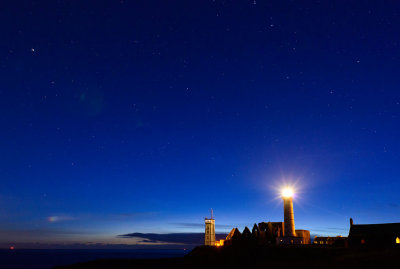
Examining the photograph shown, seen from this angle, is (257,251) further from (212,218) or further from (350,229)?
(212,218)

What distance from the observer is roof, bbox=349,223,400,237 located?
50.7 metres

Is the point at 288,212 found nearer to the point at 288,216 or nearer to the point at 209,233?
the point at 288,216

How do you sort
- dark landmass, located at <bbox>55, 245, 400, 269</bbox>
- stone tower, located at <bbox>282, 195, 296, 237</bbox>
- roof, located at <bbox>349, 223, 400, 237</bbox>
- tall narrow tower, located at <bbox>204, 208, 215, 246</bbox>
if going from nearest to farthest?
1. dark landmass, located at <bbox>55, 245, 400, 269</bbox>
2. roof, located at <bbox>349, 223, 400, 237</bbox>
3. stone tower, located at <bbox>282, 195, 296, 237</bbox>
4. tall narrow tower, located at <bbox>204, 208, 215, 246</bbox>

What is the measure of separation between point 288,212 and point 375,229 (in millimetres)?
15281

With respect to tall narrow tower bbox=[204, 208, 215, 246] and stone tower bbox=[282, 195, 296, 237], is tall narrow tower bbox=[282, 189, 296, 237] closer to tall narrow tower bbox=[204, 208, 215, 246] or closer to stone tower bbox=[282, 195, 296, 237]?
stone tower bbox=[282, 195, 296, 237]

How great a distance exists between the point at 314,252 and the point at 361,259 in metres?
8.60

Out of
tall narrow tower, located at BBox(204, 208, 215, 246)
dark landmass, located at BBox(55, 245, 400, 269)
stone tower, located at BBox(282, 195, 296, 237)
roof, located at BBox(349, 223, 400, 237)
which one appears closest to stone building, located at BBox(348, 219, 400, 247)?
roof, located at BBox(349, 223, 400, 237)

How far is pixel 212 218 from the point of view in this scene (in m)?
80.7

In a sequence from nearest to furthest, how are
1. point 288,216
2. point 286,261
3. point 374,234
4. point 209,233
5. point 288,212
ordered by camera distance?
point 286,261
point 374,234
point 288,216
point 288,212
point 209,233

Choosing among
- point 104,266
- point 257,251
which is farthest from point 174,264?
point 257,251

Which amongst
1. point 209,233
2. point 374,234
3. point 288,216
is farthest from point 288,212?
point 209,233

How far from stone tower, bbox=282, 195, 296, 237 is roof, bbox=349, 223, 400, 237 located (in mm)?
10545

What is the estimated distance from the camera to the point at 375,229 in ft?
172

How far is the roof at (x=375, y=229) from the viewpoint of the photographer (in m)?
50.7
